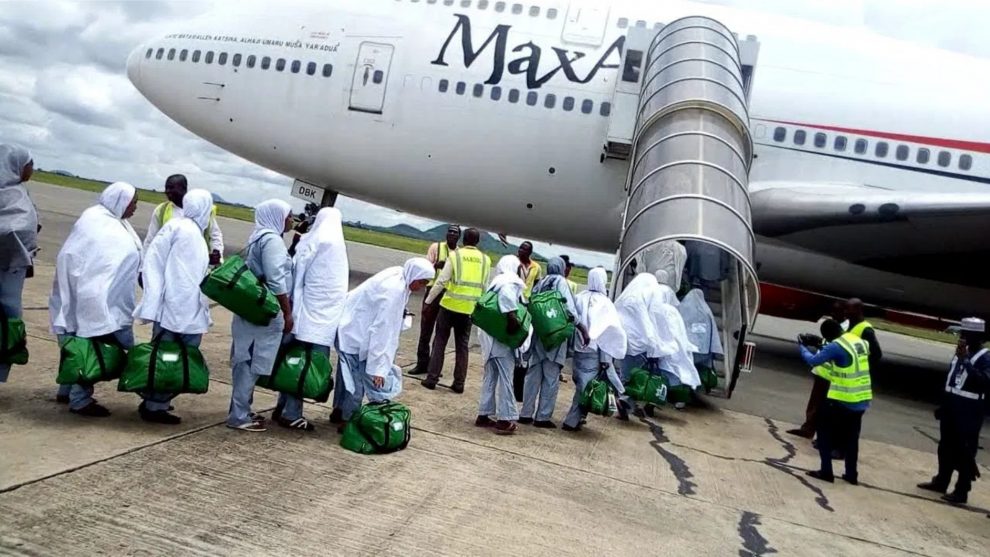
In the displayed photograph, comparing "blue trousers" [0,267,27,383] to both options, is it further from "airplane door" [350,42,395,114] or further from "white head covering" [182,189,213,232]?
"airplane door" [350,42,395,114]

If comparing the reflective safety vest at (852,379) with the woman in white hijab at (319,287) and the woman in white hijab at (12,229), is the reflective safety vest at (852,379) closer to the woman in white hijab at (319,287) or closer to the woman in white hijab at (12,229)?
the woman in white hijab at (319,287)

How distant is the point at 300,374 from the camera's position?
14.7ft

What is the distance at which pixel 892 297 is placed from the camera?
12.0m

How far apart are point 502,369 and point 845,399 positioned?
2547 millimetres

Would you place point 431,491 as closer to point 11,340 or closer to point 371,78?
point 11,340

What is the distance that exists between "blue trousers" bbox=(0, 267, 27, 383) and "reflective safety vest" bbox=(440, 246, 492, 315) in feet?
11.2

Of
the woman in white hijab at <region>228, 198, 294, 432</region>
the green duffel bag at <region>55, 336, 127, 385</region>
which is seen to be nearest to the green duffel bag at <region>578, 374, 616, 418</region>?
the woman in white hijab at <region>228, 198, 294, 432</region>

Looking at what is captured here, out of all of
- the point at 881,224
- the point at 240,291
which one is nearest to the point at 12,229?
the point at 240,291

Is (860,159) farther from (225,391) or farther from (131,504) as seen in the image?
(131,504)

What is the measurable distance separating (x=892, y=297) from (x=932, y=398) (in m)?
1.99

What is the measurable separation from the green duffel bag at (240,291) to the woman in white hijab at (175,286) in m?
0.18

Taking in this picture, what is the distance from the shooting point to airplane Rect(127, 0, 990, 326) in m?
10.8

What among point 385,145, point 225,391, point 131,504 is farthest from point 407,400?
point 385,145

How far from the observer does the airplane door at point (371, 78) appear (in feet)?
38.2
